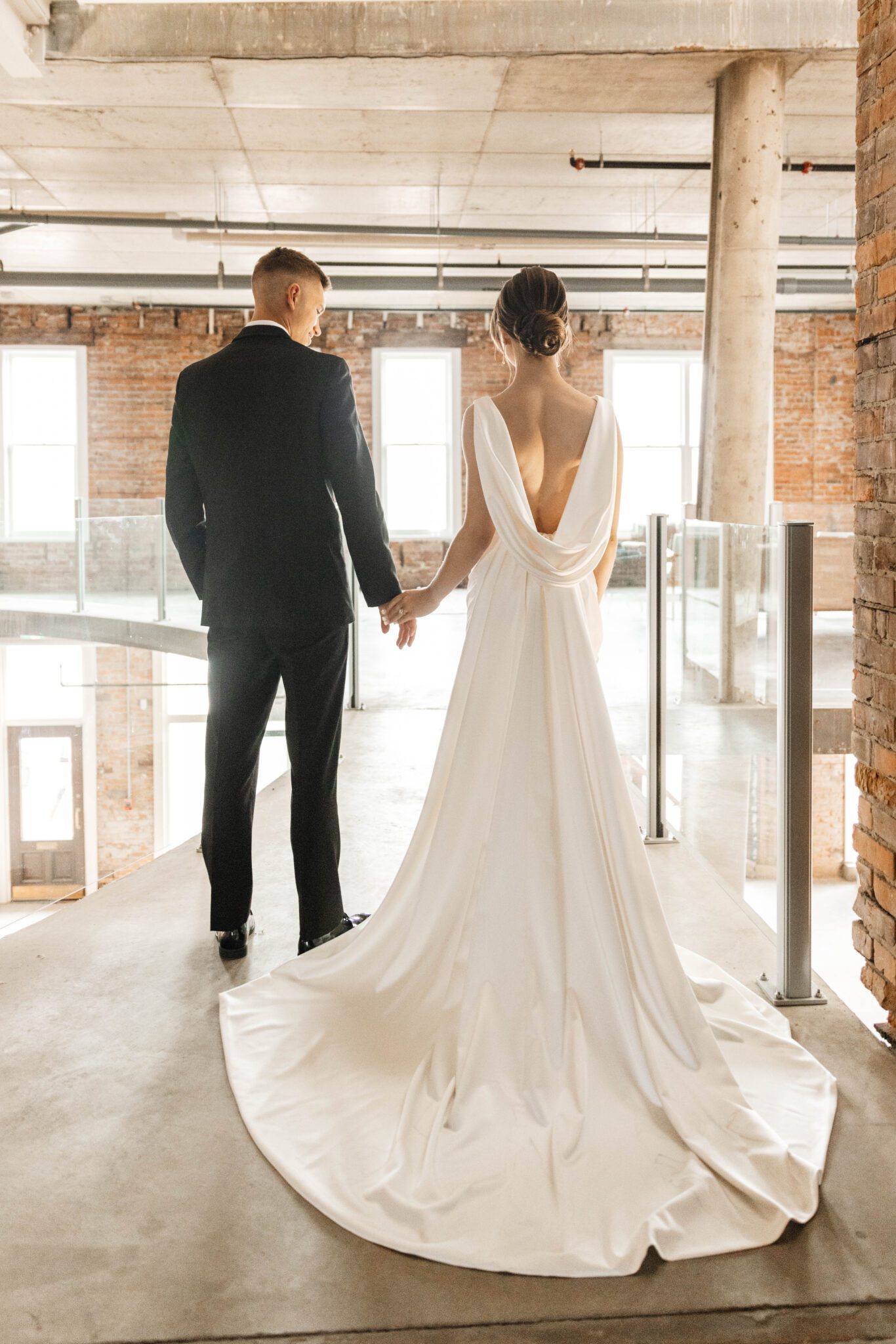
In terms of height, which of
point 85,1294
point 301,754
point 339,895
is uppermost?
point 301,754

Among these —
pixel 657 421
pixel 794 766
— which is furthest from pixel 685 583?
pixel 657 421

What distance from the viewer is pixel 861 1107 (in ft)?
6.89

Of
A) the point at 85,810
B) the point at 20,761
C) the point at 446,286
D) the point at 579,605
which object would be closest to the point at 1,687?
the point at 20,761

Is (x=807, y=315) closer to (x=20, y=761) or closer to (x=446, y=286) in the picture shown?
(x=446, y=286)

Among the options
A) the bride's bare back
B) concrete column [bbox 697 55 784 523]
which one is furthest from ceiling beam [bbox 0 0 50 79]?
the bride's bare back

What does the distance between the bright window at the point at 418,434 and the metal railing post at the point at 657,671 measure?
1018cm

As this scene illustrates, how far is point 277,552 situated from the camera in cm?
271

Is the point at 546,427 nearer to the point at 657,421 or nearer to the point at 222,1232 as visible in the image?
the point at 222,1232

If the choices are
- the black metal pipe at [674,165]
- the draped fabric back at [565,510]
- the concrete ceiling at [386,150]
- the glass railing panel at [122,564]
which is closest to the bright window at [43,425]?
the concrete ceiling at [386,150]

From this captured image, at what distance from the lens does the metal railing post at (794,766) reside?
2.43 metres

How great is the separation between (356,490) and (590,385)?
471 inches

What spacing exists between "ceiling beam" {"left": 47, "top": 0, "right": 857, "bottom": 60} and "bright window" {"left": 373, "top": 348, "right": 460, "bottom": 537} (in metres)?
8.22

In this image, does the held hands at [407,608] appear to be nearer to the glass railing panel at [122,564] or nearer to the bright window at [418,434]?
the glass railing panel at [122,564]

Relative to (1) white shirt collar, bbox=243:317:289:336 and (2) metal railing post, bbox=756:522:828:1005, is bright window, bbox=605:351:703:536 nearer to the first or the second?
(1) white shirt collar, bbox=243:317:289:336
